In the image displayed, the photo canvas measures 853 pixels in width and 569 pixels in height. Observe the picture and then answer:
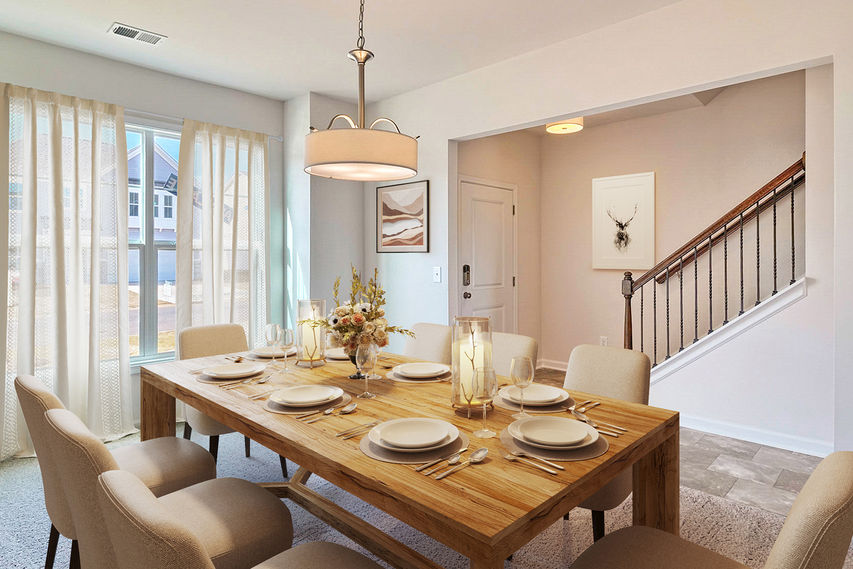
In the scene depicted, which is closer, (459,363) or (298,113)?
(459,363)

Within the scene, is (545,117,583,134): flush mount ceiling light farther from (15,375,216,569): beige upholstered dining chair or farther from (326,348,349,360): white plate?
(15,375,216,569): beige upholstered dining chair

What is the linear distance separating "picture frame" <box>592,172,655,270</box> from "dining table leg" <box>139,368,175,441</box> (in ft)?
13.6

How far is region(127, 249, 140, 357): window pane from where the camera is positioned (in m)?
3.66

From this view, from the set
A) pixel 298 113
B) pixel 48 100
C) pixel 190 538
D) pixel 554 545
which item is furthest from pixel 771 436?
pixel 48 100

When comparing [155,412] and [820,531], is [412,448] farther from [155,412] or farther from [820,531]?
[155,412]

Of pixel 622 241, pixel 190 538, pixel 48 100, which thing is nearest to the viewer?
pixel 190 538

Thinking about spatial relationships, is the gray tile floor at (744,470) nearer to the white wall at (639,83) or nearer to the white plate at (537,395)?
the white wall at (639,83)

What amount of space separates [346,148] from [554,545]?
1.88m

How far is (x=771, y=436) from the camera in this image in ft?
10.6

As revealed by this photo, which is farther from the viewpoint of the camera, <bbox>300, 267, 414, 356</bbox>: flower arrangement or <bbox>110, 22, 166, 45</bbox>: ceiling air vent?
<bbox>110, 22, 166, 45</bbox>: ceiling air vent

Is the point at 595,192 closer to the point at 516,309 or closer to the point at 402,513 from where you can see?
the point at 516,309

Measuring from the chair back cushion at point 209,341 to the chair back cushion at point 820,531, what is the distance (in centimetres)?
269

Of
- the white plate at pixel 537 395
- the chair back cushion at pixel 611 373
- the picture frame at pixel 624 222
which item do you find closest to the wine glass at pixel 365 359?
the white plate at pixel 537 395

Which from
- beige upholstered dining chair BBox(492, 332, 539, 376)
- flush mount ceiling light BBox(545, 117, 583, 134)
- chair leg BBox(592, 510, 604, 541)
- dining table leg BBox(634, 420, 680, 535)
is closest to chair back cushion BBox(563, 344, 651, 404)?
beige upholstered dining chair BBox(492, 332, 539, 376)
